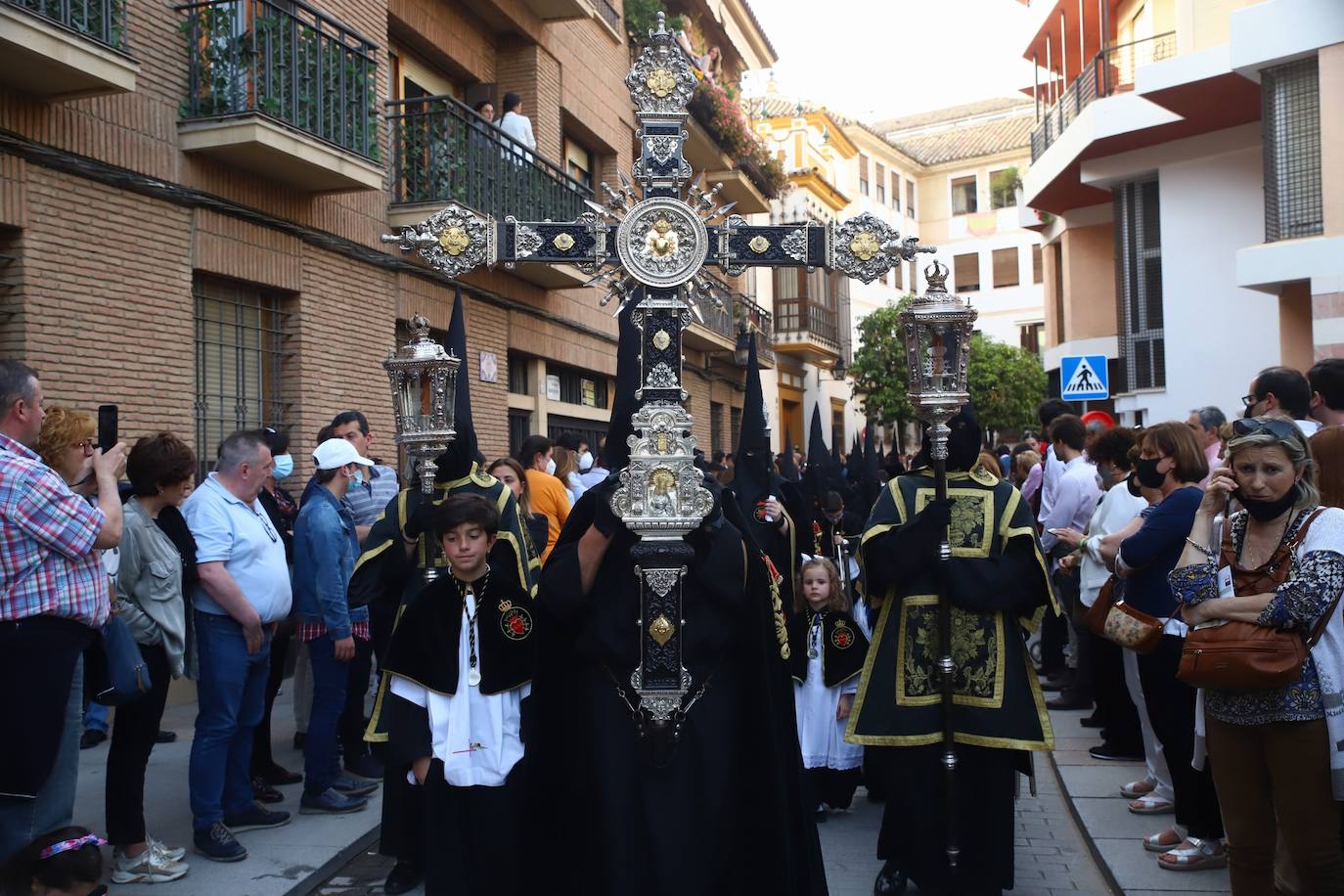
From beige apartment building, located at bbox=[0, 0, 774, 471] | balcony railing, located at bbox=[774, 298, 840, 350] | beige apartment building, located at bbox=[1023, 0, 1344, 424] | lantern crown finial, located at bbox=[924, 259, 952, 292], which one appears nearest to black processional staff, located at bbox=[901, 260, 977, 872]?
lantern crown finial, located at bbox=[924, 259, 952, 292]

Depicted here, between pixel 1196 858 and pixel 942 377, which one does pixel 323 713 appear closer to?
pixel 942 377

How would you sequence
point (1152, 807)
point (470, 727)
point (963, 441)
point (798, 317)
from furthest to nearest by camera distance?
point (798, 317) < point (1152, 807) < point (963, 441) < point (470, 727)

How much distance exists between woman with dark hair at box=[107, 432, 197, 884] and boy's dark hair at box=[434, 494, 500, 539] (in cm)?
153

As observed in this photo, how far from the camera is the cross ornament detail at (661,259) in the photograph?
134 inches

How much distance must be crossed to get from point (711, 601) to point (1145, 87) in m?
16.1

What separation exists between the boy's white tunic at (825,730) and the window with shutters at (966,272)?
139 feet

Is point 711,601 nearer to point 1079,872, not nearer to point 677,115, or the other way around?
point 677,115

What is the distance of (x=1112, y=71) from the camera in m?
20.0

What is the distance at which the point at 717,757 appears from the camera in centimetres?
352

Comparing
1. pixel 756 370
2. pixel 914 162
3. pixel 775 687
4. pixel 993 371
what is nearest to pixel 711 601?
pixel 775 687

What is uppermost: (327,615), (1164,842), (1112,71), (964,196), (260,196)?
(964,196)

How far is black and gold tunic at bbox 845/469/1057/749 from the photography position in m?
4.70

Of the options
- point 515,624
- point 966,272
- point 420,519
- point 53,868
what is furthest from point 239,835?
point 966,272

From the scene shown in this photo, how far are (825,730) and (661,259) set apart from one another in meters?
3.11
